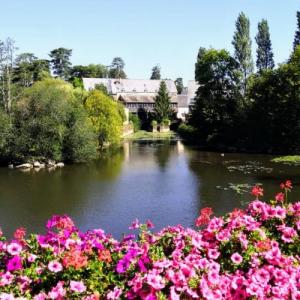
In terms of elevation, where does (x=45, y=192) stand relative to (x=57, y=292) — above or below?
below

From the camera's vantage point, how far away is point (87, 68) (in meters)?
110

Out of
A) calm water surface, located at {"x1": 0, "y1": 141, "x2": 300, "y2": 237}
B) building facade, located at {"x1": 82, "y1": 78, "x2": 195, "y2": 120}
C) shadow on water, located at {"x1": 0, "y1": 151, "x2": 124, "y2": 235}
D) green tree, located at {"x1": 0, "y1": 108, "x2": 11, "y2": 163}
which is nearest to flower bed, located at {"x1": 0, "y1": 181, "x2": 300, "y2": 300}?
calm water surface, located at {"x1": 0, "y1": 141, "x2": 300, "y2": 237}

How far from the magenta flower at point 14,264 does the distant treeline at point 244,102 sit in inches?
1568

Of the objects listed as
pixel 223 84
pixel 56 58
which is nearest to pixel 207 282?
pixel 223 84

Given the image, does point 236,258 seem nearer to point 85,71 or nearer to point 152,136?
point 152,136

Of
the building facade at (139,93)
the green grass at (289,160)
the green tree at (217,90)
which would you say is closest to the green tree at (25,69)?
Result: the building facade at (139,93)

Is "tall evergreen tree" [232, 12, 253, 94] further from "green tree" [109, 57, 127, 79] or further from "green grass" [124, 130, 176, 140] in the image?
"green tree" [109, 57, 127, 79]

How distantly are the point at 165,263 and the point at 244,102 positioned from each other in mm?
49041

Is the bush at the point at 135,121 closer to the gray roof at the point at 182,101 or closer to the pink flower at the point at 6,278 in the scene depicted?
the gray roof at the point at 182,101

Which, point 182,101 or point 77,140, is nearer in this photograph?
point 77,140

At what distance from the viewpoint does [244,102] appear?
5234 centimetres

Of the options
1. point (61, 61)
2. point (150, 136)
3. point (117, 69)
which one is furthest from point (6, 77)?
point (117, 69)

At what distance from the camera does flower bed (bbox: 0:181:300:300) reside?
4652 millimetres

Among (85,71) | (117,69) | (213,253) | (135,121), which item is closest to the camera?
(213,253)
